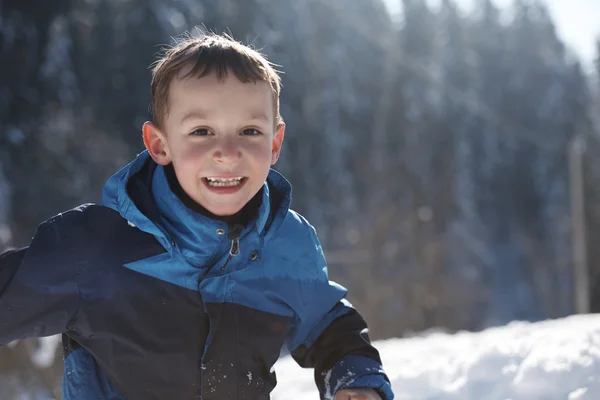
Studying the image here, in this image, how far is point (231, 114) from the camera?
171cm

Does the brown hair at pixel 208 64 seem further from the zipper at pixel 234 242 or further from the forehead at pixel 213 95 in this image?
the zipper at pixel 234 242

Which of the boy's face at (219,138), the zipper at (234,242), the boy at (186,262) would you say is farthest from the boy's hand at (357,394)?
the boy's face at (219,138)

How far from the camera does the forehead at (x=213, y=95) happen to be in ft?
5.56

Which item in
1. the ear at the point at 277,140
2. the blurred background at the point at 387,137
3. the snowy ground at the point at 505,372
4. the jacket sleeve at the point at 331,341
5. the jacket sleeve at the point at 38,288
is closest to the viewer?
the jacket sleeve at the point at 38,288

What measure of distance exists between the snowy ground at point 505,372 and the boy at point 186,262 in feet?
3.29

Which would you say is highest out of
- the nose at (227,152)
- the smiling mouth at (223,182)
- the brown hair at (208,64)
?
the brown hair at (208,64)

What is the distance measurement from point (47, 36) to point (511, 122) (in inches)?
962

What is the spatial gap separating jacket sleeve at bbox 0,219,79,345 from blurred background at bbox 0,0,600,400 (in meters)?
10.2

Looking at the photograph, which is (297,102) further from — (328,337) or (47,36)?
(328,337)

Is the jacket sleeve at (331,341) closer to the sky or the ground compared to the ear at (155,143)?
closer to the ground

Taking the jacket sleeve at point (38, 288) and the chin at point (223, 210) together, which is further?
the chin at point (223, 210)

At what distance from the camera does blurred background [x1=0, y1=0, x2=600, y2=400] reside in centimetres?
1394

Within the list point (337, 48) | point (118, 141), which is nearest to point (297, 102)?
point (337, 48)

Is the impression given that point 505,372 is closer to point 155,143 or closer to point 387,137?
point 155,143
